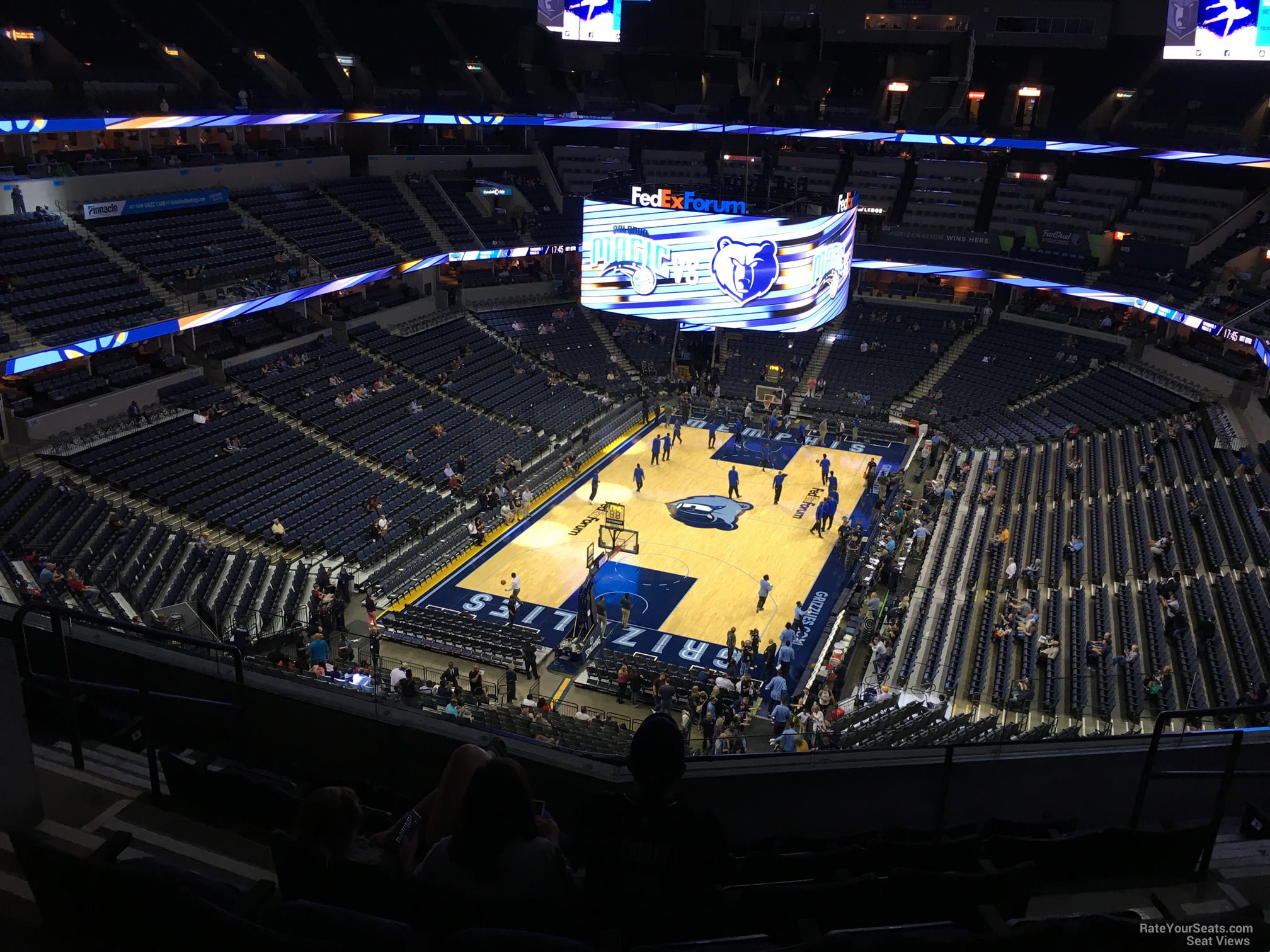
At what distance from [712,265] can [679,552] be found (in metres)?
7.26

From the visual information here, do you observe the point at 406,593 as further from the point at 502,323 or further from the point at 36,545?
the point at 502,323

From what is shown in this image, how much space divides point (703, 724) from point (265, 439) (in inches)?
581

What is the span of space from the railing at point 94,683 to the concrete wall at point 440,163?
35642 millimetres

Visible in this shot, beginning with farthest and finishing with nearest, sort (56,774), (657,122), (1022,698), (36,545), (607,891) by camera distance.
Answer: (657,122)
(36,545)
(1022,698)
(56,774)
(607,891)

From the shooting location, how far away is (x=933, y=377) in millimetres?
36031

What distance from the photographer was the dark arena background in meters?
4.20

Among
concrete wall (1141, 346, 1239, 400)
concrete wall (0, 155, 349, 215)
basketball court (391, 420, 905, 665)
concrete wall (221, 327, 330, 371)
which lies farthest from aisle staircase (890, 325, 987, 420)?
concrete wall (0, 155, 349, 215)

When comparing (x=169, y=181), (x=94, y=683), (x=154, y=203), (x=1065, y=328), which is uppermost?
(x=169, y=181)

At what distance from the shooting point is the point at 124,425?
22.7 meters

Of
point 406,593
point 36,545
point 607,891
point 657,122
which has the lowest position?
point 406,593

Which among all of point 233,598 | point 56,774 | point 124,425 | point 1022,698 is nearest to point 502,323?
point 124,425

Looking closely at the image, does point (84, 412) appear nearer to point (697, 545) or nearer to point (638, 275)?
point (638, 275)
